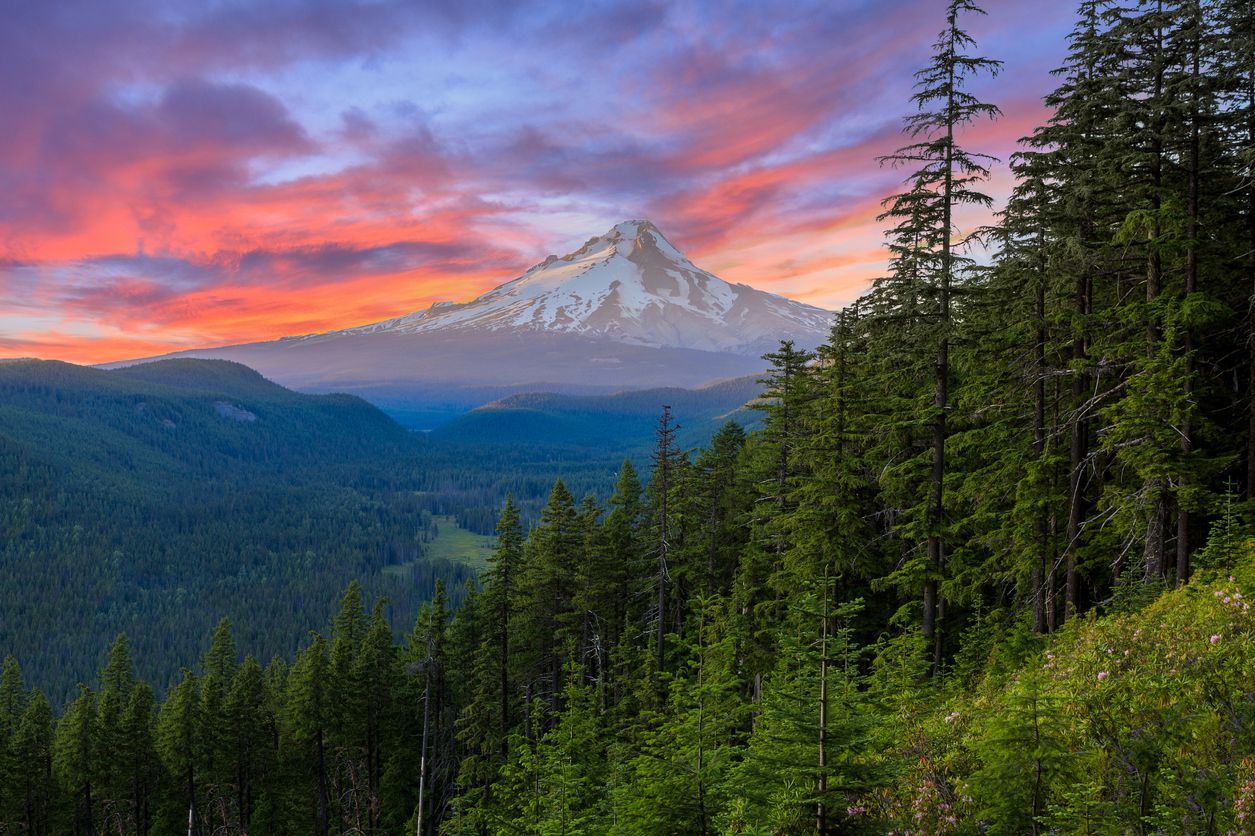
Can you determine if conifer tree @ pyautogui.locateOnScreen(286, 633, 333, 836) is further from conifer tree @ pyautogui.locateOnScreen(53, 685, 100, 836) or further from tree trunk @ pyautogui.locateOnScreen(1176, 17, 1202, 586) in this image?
tree trunk @ pyautogui.locateOnScreen(1176, 17, 1202, 586)

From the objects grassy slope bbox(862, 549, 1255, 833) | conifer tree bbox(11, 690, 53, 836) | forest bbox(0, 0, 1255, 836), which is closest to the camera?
grassy slope bbox(862, 549, 1255, 833)

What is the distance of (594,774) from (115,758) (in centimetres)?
3717

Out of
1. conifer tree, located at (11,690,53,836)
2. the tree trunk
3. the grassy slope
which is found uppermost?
the tree trunk

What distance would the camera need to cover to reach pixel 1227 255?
15.6 meters

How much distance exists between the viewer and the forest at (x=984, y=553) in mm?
7566

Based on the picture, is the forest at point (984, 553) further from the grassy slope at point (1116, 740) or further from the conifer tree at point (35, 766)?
the conifer tree at point (35, 766)

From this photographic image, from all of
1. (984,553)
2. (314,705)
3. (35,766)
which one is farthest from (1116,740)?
(35,766)

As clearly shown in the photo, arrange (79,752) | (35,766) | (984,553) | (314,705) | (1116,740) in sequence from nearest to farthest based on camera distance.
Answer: (1116,740), (984,553), (79,752), (314,705), (35,766)

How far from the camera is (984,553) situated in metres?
20.2

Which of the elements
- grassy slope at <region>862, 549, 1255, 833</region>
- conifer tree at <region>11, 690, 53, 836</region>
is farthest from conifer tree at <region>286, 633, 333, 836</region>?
grassy slope at <region>862, 549, 1255, 833</region>

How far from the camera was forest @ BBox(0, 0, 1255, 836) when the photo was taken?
7566mm

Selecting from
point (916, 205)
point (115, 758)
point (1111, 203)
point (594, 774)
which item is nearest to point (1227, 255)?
point (1111, 203)

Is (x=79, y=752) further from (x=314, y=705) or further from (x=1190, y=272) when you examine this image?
(x=1190, y=272)

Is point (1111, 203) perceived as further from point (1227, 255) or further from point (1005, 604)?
point (1005, 604)
